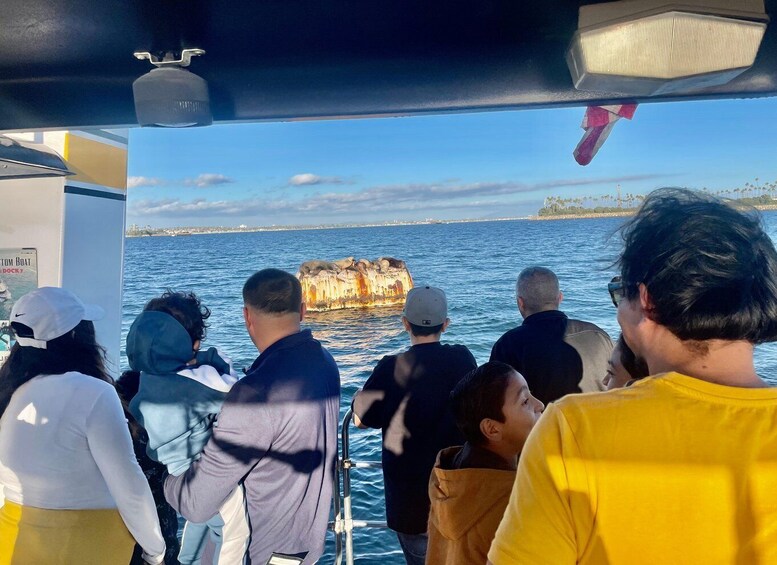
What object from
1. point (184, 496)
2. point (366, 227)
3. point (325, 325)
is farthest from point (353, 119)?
point (366, 227)

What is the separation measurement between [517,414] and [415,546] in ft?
4.30

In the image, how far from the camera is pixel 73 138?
3598 mm

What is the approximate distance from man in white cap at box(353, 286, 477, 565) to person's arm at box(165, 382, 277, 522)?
69cm

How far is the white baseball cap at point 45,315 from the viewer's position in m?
2.05

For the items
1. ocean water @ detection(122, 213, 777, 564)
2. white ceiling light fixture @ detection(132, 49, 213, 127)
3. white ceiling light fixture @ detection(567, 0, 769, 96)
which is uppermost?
white ceiling light fixture @ detection(567, 0, 769, 96)

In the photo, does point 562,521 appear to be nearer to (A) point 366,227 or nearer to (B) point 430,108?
(B) point 430,108

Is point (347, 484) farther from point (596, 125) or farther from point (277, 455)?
point (596, 125)

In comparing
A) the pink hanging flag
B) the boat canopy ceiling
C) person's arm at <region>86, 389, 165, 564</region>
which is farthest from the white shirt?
the pink hanging flag

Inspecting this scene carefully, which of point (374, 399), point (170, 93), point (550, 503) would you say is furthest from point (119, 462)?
point (550, 503)

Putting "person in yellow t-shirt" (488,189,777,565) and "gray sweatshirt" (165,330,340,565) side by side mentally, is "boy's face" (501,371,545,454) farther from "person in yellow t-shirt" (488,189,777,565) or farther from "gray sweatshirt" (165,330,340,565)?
"gray sweatshirt" (165,330,340,565)

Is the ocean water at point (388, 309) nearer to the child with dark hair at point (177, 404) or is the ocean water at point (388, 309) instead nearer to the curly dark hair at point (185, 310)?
the child with dark hair at point (177, 404)

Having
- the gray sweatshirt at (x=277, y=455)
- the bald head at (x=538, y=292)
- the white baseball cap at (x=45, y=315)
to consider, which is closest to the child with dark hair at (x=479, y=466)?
the gray sweatshirt at (x=277, y=455)

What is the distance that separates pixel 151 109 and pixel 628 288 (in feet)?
5.79

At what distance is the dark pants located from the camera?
2592 mm
